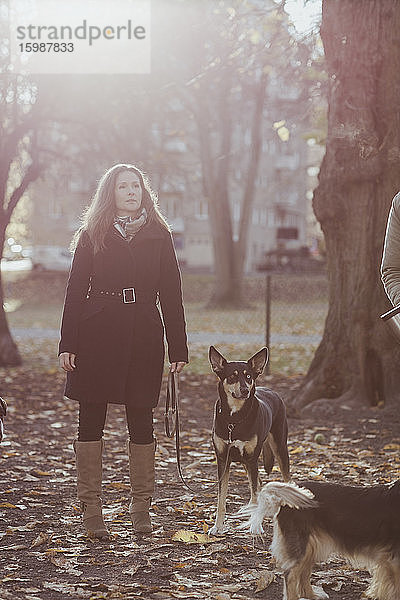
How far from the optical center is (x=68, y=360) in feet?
17.2

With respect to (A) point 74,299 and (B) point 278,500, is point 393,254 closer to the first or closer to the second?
(B) point 278,500

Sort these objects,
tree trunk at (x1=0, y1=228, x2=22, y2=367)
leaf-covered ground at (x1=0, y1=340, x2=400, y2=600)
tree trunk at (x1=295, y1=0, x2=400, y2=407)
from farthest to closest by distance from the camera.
Answer: tree trunk at (x1=0, y1=228, x2=22, y2=367) < tree trunk at (x1=295, y1=0, x2=400, y2=407) < leaf-covered ground at (x1=0, y1=340, x2=400, y2=600)

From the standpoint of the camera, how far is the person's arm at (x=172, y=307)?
5473 mm

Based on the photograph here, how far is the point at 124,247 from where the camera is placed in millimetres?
5344

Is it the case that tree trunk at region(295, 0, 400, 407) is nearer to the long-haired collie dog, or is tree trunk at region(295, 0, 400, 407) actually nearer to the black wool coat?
the black wool coat

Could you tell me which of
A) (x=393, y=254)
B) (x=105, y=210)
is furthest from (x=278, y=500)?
(x=105, y=210)

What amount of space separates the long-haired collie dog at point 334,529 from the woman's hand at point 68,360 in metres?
1.70

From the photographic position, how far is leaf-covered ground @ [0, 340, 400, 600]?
4.43m

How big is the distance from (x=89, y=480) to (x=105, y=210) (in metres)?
1.67

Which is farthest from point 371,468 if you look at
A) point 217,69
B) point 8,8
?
point 8,8

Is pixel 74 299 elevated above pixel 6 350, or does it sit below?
above

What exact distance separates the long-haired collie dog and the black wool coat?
1503 mm

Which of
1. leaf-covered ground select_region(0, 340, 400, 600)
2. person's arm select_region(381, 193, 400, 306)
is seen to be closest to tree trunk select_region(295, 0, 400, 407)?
leaf-covered ground select_region(0, 340, 400, 600)

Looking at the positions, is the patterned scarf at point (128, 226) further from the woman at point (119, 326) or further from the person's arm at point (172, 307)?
the person's arm at point (172, 307)
